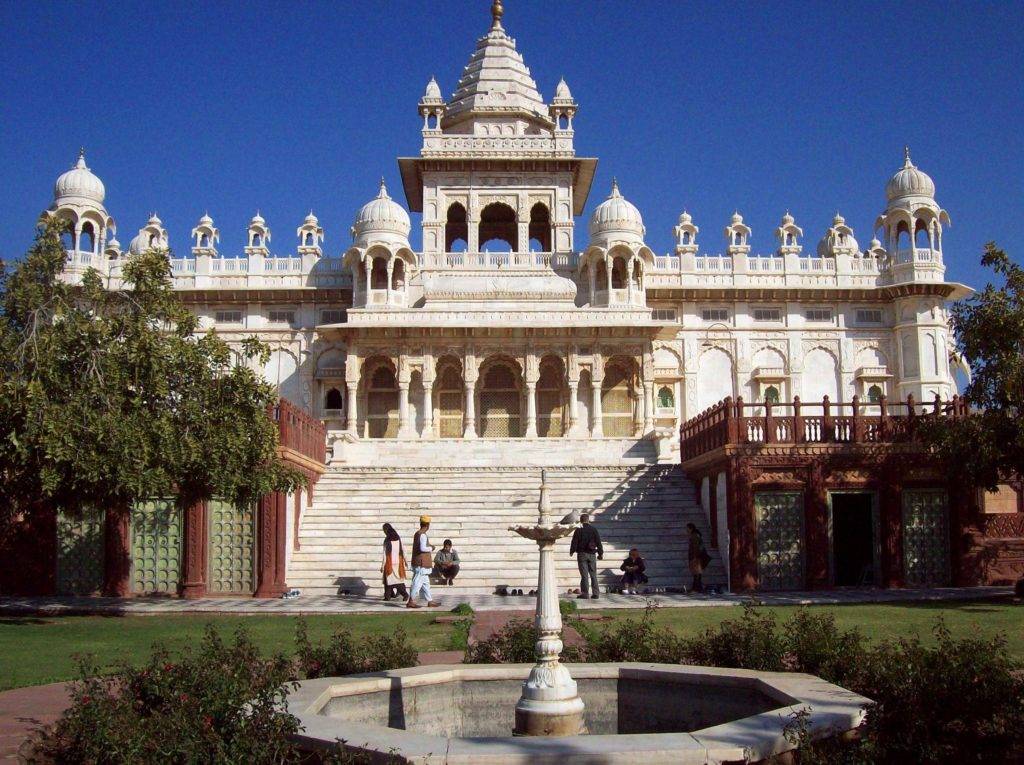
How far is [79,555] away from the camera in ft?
66.7

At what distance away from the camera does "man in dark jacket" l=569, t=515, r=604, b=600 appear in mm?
18141

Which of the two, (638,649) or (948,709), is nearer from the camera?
(948,709)

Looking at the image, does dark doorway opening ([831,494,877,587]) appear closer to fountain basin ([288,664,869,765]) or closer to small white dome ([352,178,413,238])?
fountain basin ([288,664,869,765])

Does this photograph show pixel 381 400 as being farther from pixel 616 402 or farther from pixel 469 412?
pixel 616 402

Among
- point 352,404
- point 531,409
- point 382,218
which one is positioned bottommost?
point 531,409

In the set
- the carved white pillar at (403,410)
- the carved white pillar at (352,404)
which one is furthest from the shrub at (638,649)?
the carved white pillar at (352,404)

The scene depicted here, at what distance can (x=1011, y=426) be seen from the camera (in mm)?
16734

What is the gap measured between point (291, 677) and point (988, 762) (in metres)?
4.82

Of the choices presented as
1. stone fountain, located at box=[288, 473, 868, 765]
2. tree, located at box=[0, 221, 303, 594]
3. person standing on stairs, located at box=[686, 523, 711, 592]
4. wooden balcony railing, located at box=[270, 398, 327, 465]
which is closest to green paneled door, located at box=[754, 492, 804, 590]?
person standing on stairs, located at box=[686, 523, 711, 592]

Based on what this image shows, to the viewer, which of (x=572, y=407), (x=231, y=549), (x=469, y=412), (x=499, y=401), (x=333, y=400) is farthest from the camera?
(x=333, y=400)

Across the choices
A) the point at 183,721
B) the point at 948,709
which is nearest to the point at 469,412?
the point at 948,709

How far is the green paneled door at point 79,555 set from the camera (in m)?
20.3

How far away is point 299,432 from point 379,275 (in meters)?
15.5

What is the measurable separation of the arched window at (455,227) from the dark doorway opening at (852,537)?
21096 mm
